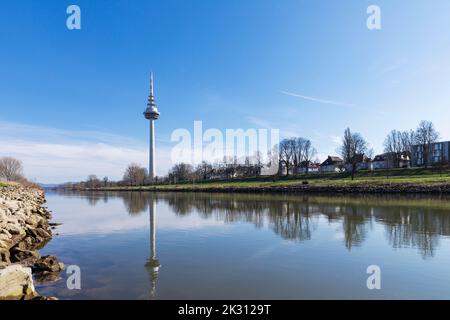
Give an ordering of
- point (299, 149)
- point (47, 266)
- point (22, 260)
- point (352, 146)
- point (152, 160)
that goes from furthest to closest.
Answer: point (152, 160) < point (299, 149) < point (352, 146) < point (22, 260) < point (47, 266)

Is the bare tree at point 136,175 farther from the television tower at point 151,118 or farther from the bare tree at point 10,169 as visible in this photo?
the bare tree at point 10,169

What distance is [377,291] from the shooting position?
821 centimetres

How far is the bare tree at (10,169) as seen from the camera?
10816 centimetres

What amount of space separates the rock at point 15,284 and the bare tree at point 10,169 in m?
124

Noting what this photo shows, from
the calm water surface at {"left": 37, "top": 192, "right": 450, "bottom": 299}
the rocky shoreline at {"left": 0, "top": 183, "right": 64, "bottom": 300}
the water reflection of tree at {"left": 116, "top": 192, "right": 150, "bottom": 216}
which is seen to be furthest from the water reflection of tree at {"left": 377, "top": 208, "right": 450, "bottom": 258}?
the water reflection of tree at {"left": 116, "top": 192, "right": 150, "bottom": 216}

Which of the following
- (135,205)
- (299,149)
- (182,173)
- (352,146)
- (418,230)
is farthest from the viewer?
(182,173)

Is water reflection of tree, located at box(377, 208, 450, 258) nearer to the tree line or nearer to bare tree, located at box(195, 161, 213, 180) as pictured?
the tree line

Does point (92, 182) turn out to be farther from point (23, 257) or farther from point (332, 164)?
point (23, 257)

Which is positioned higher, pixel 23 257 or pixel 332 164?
pixel 332 164

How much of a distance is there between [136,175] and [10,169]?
52.8 metres

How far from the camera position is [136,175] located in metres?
147

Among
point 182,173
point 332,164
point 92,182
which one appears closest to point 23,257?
point 332,164
